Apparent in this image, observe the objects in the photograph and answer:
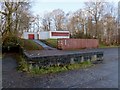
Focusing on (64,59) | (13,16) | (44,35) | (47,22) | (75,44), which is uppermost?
(47,22)

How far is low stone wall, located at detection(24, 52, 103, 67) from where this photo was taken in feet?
33.4

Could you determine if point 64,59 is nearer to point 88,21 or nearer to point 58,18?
point 88,21

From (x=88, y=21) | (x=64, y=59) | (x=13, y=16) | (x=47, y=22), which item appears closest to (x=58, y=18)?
(x=47, y=22)

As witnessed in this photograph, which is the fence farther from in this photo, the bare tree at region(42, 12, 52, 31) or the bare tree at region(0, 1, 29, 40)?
the bare tree at region(42, 12, 52, 31)

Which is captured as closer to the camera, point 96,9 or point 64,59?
point 64,59

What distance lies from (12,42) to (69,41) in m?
7.40

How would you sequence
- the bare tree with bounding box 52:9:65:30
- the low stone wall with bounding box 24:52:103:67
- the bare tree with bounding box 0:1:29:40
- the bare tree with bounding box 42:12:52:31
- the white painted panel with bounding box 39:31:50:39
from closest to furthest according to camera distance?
the low stone wall with bounding box 24:52:103:67, the bare tree with bounding box 0:1:29:40, the white painted panel with bounding box 39:31:50:39, the bare tree with bounding box 52:9:65:30, the bare tree with bounding box 42:12:52:31

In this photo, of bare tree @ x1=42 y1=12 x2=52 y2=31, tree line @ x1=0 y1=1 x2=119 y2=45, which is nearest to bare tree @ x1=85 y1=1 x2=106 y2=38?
tree line @ x1=0 y1=1 x2=119 y2=45

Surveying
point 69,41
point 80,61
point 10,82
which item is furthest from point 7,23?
point 10,82

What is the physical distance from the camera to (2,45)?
25.3 metres

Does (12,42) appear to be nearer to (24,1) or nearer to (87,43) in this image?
(24,1)

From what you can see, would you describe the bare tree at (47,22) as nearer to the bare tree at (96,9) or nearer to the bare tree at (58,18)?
the bare tree at (58,18)

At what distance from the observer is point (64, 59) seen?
11.7 metres

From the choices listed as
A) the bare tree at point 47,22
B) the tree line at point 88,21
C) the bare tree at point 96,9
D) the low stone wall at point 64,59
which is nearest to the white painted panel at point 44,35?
the tree line at point 88,21
